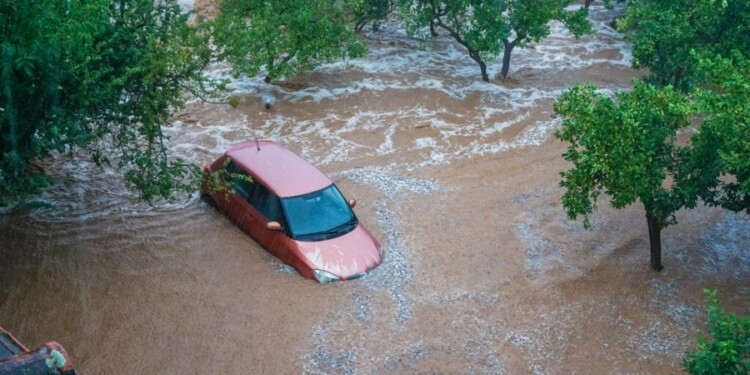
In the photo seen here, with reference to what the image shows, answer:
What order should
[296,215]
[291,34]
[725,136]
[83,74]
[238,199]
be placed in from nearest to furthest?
1. [725,136]
2. [83,74]
3. [296,215]
4. [238,199]
5. [291,34]

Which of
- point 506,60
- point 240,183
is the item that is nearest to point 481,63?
point 506,60

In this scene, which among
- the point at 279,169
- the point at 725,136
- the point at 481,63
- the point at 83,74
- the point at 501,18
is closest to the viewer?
the point at 725,136

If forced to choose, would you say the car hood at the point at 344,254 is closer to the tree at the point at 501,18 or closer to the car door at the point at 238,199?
the car door at the point at 238,199

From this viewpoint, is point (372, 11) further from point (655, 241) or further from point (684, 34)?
Result: point (655, 241)

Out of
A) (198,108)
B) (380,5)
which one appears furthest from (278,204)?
(380,5)

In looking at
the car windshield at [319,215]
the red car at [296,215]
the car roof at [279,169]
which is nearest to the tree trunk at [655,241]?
the red car at [296,215]

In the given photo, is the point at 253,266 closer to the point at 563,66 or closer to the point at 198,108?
the point at 198,108
